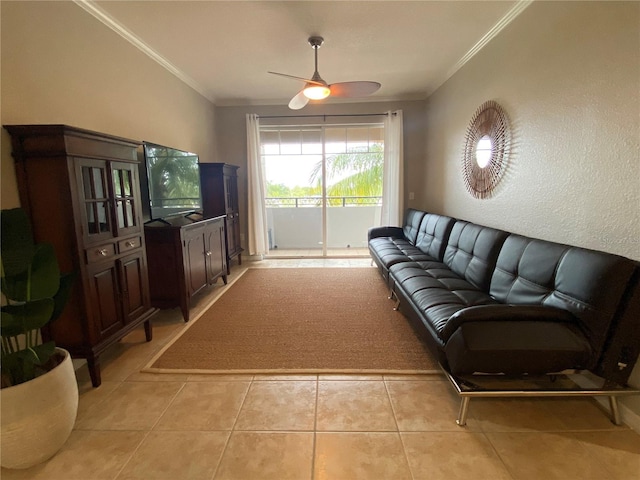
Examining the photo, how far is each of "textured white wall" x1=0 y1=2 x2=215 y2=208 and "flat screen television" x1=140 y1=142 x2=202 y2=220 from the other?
236mm

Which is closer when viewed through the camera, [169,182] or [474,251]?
[474,251]

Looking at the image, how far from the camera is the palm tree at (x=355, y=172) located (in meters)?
5.00

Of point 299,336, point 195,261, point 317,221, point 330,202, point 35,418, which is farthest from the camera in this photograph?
point 317,221

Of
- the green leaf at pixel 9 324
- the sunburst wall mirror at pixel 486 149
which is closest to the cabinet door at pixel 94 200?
the green leaf at pixel 9 324

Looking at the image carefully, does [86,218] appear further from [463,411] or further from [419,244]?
[419,244]

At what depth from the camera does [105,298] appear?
188cm

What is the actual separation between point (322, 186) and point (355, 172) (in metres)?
0.65

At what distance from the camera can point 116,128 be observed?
8.25ft

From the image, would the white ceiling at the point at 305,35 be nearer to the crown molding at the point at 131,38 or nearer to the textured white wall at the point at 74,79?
the crown molding at the point at 131,38

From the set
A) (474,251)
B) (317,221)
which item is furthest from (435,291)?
(317,221)

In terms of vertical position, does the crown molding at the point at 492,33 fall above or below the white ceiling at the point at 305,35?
below

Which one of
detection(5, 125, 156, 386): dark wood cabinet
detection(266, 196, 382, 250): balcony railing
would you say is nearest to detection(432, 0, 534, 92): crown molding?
detection(266, 196, 382, 250): balcony railing

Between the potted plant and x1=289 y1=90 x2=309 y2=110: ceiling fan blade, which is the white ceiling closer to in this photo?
x1=289 y1=90 x2=309 y2=110: ceiling fan blade

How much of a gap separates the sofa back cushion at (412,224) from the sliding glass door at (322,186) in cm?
102
